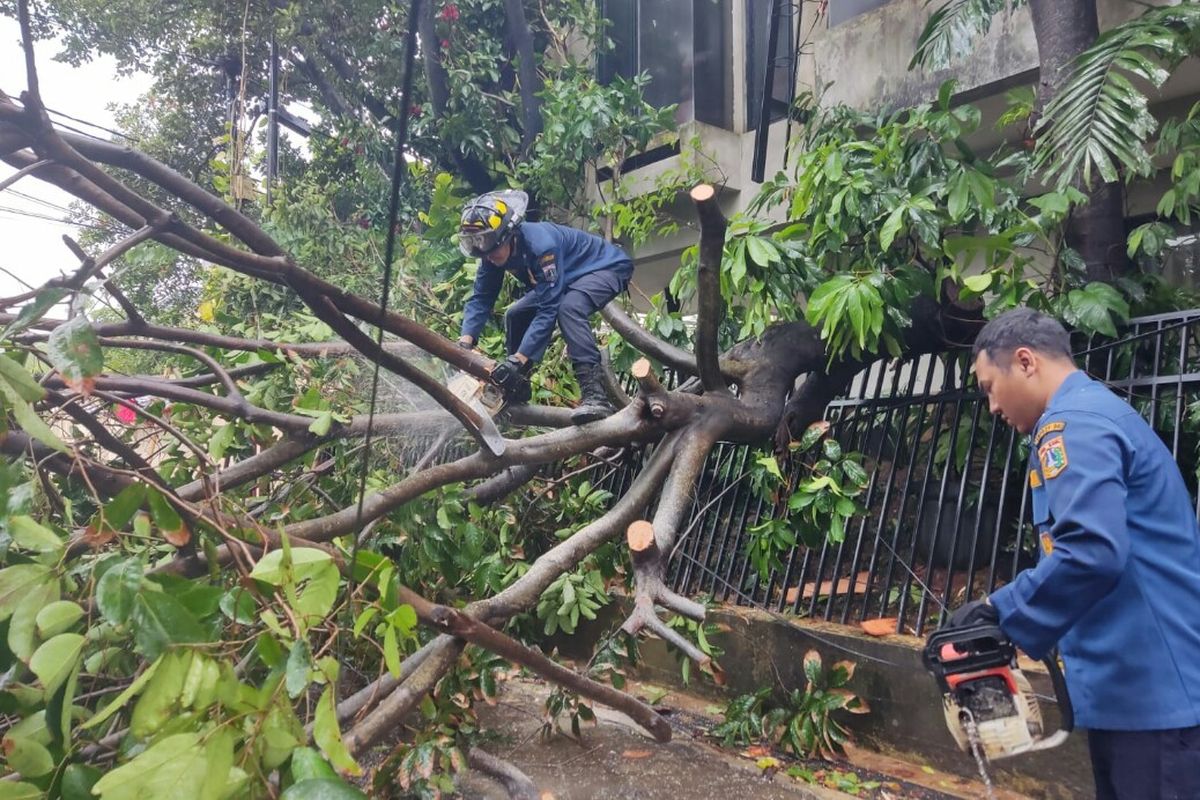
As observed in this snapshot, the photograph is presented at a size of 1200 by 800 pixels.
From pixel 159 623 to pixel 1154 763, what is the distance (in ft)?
6.81

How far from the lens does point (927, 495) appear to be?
3.98 metres

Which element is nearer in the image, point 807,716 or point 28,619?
point 28,619

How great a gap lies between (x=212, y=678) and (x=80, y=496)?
5.52 ft

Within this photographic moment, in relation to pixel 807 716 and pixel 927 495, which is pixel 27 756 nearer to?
pixel 807 716

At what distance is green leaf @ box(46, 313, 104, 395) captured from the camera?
4.82 ft

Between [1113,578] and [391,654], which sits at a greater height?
[1113,578]

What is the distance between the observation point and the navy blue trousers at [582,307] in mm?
3975

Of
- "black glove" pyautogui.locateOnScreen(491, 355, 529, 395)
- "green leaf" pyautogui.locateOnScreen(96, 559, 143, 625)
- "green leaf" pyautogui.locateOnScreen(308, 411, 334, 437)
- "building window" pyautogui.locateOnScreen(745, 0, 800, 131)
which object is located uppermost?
"building window" pyautogui.locateOnScreen(745, 0, 800, 131)

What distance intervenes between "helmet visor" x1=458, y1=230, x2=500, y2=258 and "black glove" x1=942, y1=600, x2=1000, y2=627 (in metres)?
2.65

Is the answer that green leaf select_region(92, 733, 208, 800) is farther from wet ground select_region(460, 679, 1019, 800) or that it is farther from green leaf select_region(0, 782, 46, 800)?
wet ground select_region(460, 679, 1019, 800)

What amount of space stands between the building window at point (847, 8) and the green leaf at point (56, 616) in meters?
6.01

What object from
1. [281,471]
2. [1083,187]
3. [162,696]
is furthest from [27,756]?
[1083,187]

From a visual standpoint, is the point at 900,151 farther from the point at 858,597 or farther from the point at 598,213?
the point at 598,213

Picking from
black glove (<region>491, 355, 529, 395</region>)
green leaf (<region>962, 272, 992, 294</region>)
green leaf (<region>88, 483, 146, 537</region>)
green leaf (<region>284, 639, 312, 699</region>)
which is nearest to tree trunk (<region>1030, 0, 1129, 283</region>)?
green leaf (<region>962, 272, 992, 294</region>)
